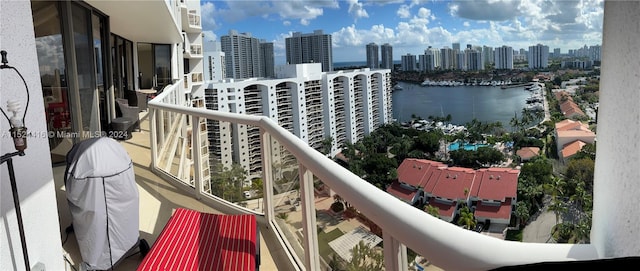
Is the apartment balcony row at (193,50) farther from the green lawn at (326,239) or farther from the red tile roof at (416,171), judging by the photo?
the green lawn at (326,239)

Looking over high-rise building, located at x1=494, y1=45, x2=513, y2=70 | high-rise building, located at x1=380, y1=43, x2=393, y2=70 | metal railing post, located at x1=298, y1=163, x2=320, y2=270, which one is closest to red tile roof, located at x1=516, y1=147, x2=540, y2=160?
metal railing post, located at x1=298, y1=163, x2=320, y2=270

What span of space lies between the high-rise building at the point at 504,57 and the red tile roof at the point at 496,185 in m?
6.82

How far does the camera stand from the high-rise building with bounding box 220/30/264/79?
58969 mm

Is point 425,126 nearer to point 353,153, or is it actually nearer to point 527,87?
point 353,153

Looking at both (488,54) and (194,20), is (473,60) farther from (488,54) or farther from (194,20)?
(194,20)

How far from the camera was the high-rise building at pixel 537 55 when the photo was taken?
1056cm

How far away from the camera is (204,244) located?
1905 mm

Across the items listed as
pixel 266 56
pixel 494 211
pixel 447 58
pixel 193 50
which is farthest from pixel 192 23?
pixel 266 56

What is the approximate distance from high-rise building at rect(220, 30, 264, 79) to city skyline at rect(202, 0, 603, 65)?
2.05m

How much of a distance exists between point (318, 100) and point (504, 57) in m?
17.0

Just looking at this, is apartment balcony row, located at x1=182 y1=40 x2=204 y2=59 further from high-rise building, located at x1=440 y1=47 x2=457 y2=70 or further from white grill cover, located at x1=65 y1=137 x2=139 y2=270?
white grill cover, located at x1=65 y1=137 x2=139 y2=270

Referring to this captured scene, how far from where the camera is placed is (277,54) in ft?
187

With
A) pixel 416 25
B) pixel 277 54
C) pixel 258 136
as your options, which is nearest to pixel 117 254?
pixel 258 136

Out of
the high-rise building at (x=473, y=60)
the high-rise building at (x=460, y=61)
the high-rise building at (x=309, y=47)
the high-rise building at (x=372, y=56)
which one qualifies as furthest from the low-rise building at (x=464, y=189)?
the high-rise building at (x=309, y=47)
